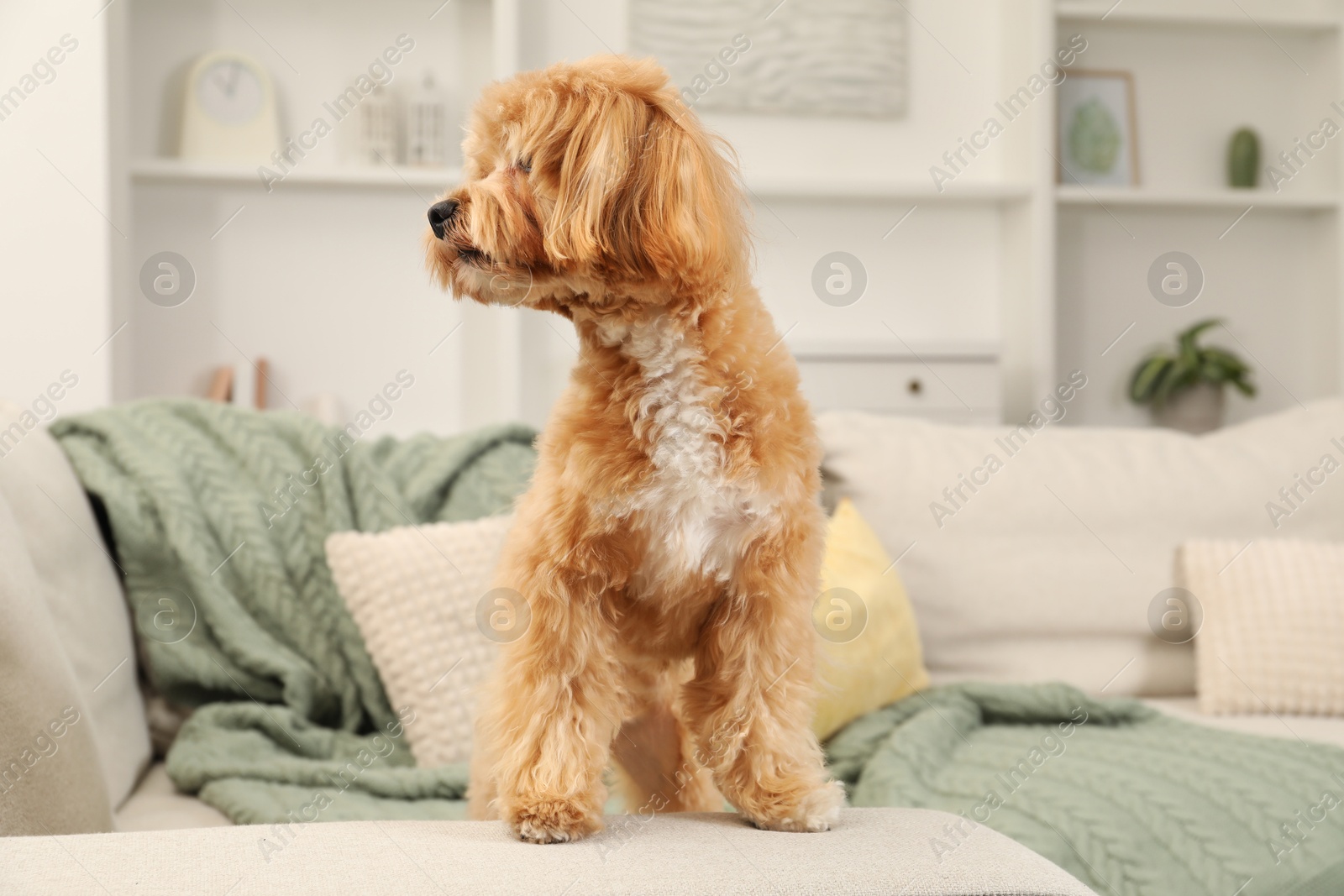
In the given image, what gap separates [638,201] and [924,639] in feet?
4.56

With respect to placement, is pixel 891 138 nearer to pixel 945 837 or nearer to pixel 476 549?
pixel 476 549

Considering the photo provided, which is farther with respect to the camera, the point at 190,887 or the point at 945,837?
the point at 945,837

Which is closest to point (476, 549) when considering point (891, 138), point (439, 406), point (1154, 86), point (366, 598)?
point (366, 598)

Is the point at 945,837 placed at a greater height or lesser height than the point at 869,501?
lesser

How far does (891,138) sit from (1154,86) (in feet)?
3.02

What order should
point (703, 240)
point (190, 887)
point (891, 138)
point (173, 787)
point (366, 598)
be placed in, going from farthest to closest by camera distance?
point (891, 138), point (366, 598), point (173, 787), point (703, 240), point (190, 887)

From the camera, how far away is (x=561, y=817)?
0.83m

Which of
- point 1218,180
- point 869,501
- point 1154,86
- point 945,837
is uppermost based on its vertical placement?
point 1154,86

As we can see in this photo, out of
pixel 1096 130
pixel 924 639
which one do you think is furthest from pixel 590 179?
pixel 1096 130

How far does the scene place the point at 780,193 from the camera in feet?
9.86

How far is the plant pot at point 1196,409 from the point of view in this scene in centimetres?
324

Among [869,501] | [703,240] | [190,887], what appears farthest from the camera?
[869,501]

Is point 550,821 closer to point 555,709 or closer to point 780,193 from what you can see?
point 555,709

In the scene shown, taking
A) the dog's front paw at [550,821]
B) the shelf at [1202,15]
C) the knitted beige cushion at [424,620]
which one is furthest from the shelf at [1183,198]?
the dog's front paw at [550,821]
